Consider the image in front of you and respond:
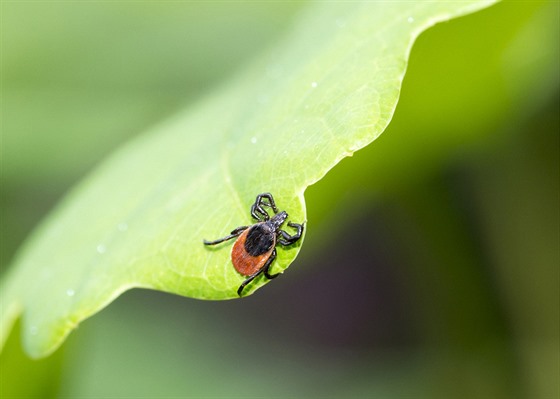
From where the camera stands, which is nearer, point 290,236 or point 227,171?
point 290,236

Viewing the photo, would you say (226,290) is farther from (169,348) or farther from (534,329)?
(169,348)

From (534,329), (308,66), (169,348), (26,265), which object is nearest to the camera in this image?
(308,66)

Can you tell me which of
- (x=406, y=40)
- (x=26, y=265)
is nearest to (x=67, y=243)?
(x=26, y=265)

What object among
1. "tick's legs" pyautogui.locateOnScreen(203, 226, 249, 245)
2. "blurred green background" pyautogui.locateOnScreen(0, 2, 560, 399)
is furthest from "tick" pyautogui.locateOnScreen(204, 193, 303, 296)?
"blurred green background" pyautogui.locateOnScreen(0, 2, 560, 399)

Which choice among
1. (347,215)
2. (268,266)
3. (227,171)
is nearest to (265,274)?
(268,266)

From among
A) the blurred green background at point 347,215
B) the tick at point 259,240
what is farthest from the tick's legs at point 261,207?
the blurred green background at point 347,215

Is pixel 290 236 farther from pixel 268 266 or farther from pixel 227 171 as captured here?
pixel 227 171

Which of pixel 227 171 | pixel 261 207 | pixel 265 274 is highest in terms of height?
pixel 227 171
